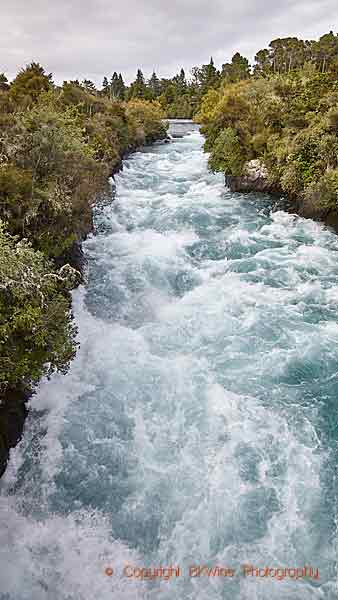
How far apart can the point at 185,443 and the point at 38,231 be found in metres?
6.51

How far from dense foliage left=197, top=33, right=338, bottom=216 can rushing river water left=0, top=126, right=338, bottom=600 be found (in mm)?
5467

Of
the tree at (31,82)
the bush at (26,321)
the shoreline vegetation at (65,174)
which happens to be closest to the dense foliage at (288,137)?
the shoreline vegetation at (65,174)

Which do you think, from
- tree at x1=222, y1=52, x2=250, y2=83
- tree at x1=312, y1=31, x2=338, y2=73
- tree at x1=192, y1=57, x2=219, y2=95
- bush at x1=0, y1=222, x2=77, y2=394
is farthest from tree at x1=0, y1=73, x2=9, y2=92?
tree at x1=192, y1=57, x2=219, y2=95

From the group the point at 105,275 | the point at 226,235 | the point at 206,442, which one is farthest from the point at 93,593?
the point at 226,235

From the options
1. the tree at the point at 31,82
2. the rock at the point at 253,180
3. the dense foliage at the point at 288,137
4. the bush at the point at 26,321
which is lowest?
the bush at the point at 26,321

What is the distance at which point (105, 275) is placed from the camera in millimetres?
14055

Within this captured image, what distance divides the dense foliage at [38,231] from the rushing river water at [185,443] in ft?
4.96

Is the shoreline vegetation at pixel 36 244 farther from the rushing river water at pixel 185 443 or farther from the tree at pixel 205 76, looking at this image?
the tree at pixel 205 76

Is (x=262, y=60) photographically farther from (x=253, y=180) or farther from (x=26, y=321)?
(x=26, y=321)

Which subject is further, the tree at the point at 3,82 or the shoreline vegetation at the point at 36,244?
the tree at the point at 3,82

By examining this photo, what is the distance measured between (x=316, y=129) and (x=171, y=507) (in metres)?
17.9

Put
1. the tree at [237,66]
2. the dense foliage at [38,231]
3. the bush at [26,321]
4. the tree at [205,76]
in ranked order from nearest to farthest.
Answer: the bush at [26,321] → the dense foliage at [38,231] → the tree at [237,66] → the tree at [205,76]

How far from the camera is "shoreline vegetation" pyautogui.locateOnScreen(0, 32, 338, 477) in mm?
7086

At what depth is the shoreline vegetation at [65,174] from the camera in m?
7.09
